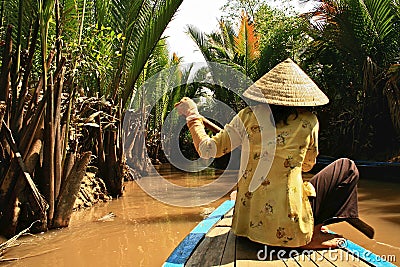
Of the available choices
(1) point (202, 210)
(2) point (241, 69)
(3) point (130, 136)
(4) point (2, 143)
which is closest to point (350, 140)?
(2) point (241, 69)

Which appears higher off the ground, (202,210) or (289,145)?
(289,145)

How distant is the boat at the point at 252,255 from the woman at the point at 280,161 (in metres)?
0.05

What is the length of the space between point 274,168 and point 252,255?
1.40ft

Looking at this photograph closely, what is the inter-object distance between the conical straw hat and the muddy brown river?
2.35 m

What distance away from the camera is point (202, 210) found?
6449 mm

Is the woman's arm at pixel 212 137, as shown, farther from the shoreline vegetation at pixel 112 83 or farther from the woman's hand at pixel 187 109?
the shoreline vegetation at pixel 112 83

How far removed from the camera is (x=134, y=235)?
5.10m

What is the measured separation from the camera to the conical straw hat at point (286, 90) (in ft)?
6.99

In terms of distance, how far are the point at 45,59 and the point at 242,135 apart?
3120 mm

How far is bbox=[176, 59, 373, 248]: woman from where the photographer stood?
84.3 inches

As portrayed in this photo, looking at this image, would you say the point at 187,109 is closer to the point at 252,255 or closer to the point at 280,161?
the point at 280,161

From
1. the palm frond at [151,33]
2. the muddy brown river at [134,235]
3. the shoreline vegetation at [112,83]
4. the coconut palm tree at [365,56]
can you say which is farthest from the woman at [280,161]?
the coconut palm tree at [365,56]

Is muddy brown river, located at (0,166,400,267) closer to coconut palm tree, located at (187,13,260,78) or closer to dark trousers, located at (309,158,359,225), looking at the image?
dark trousers, located at (309,158,359,225)

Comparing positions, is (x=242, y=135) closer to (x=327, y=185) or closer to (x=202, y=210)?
(x=327, y=185)
